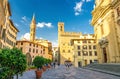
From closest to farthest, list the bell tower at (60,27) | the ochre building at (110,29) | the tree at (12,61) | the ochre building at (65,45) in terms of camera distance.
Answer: the tree at (12,61) → the ochre building at (110,29) → the ochre building at (65,45) → the bell tower at (60,27)

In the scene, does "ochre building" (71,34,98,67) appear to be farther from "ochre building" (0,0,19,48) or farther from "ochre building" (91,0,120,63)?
"ochre building" (0,0,19,48)

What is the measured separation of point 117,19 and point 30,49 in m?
44.8

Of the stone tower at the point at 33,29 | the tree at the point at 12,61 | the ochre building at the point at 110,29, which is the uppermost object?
the stone tower at the point at 33,29

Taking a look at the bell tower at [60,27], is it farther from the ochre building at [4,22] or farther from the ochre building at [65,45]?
the ochre building at [4,22]

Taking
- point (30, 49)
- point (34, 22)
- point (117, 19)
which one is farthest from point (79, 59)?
point (34, 22)

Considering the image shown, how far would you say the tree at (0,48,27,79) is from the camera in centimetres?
873

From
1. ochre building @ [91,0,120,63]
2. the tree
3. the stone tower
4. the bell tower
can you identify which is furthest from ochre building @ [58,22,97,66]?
the tree

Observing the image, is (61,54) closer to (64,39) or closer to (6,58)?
(64,39)

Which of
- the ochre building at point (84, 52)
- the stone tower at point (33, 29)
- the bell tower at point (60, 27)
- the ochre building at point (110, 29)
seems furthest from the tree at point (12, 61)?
the bell tower at point (60, 27)

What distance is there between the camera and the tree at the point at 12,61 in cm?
873

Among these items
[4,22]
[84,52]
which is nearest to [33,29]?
[84,52]

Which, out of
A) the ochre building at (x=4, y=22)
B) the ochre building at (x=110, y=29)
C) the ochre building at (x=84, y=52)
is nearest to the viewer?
the ochre building at (x=110, y=29)

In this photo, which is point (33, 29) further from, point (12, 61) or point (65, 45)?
point (12, 61)

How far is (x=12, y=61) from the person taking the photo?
9156mm
